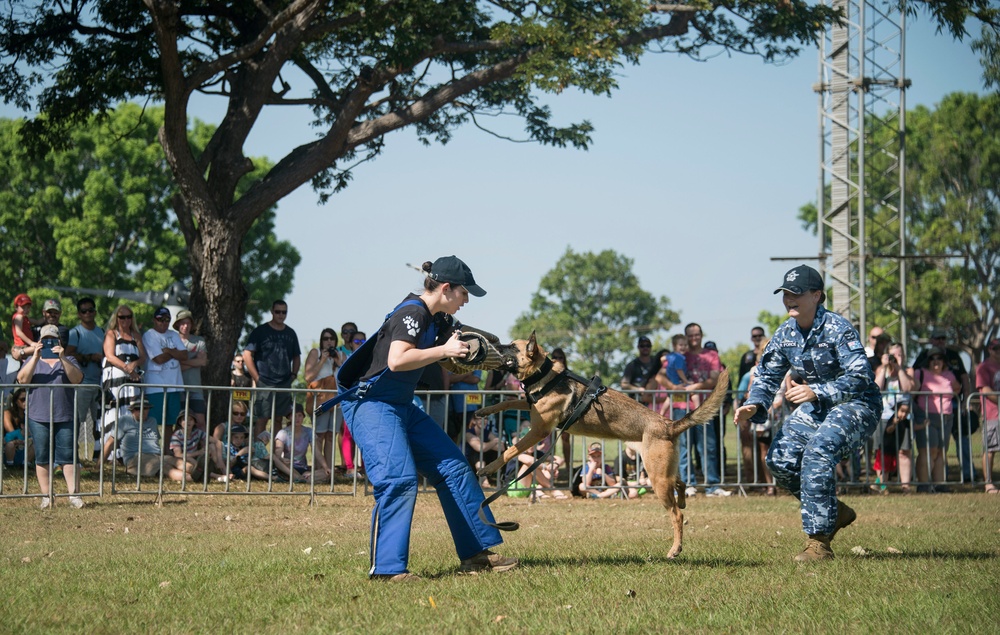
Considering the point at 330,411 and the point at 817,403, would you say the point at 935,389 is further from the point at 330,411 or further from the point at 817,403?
the point at 330,411

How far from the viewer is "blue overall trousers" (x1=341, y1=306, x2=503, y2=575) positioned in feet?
18.8

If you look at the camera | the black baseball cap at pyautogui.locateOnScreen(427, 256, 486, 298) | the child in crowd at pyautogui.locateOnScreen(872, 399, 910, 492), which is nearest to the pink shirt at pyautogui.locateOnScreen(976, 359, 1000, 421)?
the child in crowd at pyautogui.locateOnScreen(872, 399, 910, 492)

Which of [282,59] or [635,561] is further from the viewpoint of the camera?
[282,59]

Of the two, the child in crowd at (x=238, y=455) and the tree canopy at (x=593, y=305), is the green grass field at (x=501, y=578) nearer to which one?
the child in crowd at (x=238, y=455)

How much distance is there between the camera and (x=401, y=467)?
5723mm

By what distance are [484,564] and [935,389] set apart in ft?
30.1

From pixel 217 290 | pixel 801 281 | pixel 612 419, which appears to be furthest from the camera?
pixel 217 290

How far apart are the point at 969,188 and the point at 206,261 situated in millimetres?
41913

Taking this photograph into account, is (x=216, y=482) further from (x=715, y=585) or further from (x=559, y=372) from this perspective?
(x=715, y=585)

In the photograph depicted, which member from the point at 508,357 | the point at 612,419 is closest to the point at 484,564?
the point at 508,357

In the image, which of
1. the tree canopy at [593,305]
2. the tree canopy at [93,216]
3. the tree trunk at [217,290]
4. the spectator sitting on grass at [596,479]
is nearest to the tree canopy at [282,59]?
the tree trunk at [217,290]

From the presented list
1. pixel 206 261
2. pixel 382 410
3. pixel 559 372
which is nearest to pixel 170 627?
pixel 382 410

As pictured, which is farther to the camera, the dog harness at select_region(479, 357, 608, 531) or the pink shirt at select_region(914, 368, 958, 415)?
the pink shirt at select_region(914, 368, 958, 415)

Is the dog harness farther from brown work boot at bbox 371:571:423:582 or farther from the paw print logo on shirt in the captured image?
Answer: the paw print logo on shirt
